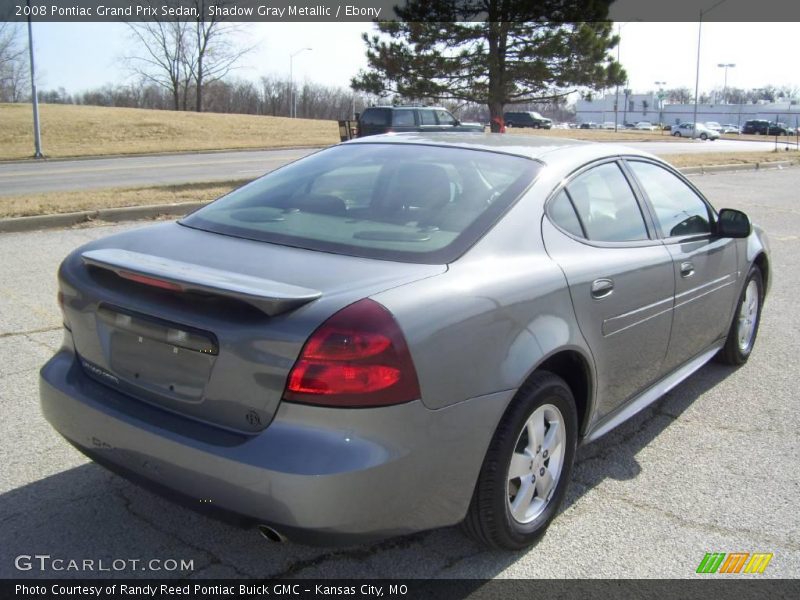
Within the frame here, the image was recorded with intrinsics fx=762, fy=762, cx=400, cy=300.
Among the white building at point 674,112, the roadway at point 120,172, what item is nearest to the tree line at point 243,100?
the white building at point 674,112

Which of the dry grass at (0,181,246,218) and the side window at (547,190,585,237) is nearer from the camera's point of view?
the side window at (547,190,585,237)

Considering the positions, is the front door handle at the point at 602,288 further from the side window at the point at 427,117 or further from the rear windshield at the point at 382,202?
the side window at the point at 427,117

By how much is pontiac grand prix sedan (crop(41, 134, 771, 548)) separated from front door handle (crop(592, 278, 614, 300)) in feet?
0.09

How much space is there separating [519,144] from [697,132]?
6495 centimetres

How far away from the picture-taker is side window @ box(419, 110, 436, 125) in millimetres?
23547

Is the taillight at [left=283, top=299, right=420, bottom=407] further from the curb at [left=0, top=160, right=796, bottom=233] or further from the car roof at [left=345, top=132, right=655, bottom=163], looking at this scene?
the curb at [left=0, top=160, right=796, bottom=233]

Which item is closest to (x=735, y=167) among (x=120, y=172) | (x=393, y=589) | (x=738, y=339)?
(x=120, y=172)

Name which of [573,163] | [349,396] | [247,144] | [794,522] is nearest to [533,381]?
[349,396]

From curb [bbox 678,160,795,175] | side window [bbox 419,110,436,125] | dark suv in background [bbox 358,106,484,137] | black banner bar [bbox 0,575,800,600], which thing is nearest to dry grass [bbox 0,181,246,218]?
black banner bar [bbox 0,575,800,600]

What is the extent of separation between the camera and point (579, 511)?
3.23 m

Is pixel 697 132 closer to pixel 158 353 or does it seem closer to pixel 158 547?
pixel 158 547

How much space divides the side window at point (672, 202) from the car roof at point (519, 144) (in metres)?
0.14

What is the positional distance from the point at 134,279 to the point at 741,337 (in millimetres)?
4037

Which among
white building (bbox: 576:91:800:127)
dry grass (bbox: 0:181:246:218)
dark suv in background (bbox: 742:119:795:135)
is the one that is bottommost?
dry grass (bbox: 0:181:246:218)
